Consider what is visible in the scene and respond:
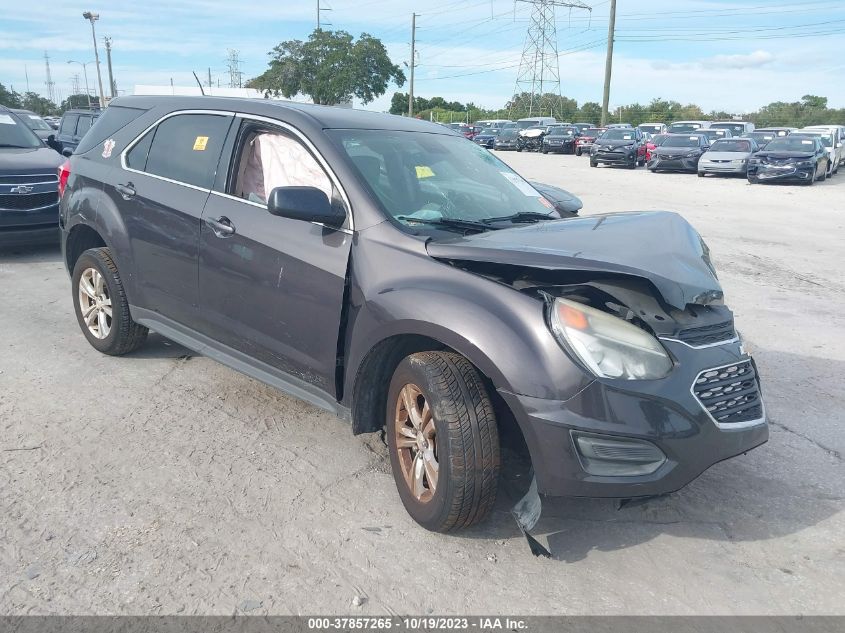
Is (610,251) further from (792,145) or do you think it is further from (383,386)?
(792,145)

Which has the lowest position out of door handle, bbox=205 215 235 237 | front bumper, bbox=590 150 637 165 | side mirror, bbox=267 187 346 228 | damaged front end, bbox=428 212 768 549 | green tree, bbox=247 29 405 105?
front bumper, bbox=590 150 637 165

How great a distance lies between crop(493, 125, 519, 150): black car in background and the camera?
42.3m

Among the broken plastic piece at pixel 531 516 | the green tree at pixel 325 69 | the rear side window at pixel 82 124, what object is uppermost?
the green tree at pixel 325 69

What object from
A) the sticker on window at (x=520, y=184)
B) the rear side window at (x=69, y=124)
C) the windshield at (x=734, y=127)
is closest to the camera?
the sticker on window at (x=520, y=184)

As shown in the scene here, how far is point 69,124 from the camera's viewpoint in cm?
1719

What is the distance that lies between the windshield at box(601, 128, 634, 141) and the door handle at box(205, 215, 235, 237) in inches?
1078

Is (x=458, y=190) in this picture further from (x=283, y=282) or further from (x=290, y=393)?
(x=290, y=393)

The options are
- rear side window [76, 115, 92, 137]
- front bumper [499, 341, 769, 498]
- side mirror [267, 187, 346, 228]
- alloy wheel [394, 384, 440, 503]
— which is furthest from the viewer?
rear side window [76, 115, 92, 137]

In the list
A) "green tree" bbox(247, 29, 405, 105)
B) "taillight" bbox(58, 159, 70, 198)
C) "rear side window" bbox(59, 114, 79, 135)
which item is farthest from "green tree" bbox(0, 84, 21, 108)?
"taillight" bbox(58, 159, 70, 198)

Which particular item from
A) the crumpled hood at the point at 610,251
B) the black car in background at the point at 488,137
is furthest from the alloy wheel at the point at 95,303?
the black car in background at the point at 488,137

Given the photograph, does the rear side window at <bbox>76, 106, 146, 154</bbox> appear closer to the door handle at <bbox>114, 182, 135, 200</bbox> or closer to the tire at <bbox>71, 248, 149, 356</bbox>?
the door handle at <bbox>114, 182, 135, 200</bbox>

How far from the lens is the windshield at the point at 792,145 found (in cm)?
2205

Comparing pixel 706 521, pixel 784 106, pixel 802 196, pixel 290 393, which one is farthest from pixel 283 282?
pixel 784 106

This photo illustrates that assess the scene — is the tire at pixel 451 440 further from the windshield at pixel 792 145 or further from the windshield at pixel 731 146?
the windshield at pixel 731 146
